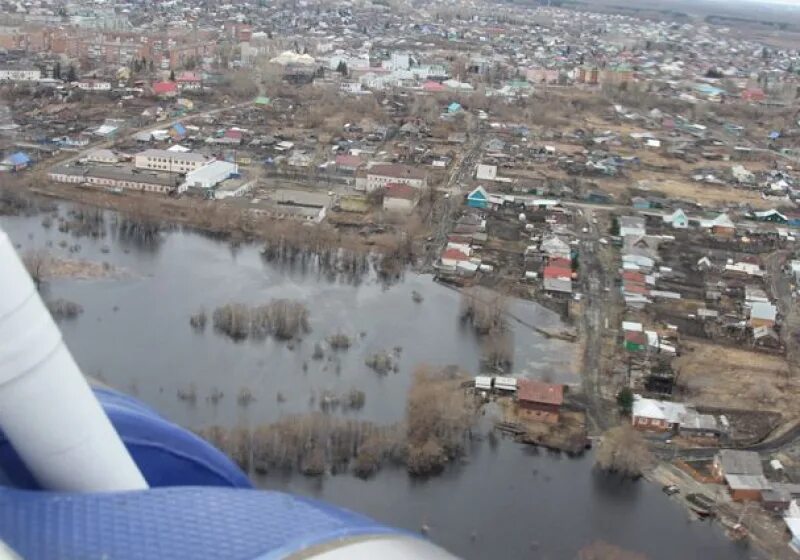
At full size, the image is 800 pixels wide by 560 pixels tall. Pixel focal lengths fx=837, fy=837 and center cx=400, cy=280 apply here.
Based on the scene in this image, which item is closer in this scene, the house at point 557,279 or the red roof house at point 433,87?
the house at point 557,279

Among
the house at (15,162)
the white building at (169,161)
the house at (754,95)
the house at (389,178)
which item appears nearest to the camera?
the house at (15,162)

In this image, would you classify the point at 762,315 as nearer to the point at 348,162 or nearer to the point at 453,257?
the point at 453,257

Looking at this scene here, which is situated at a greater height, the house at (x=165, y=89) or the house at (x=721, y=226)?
the house at (x=165, y=89)

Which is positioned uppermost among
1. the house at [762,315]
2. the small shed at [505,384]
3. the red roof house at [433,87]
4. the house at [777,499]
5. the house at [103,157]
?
the red roof house at [433,87]

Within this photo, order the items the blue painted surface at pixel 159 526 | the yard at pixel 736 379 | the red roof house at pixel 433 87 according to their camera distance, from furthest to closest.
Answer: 1. the red roof house at pixel 433 87
2. the yard at pixel 736 379
3. the blue painted surface at pixel 159 526

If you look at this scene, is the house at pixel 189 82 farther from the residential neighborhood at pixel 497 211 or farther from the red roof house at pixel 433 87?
the red roof house at pixel 433 87

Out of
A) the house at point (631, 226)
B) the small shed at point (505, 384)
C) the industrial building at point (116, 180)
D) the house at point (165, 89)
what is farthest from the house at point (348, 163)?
the small shed at point (505, 384)

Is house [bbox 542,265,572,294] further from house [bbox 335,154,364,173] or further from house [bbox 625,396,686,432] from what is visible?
house [bbox 335,154,364,173]

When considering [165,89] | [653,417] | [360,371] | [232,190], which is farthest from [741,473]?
[165,89]
